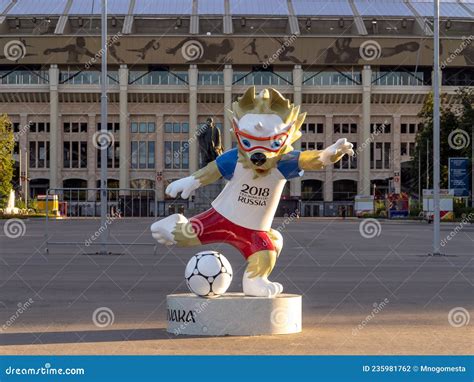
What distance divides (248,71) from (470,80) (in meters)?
21.7

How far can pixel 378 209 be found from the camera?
8419cm

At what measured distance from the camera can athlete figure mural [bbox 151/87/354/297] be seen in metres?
9.66

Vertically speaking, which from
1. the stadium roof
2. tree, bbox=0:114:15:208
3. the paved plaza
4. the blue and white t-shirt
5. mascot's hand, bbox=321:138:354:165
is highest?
the stadium roof

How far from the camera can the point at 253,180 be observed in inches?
389

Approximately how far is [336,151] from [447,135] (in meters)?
62.2

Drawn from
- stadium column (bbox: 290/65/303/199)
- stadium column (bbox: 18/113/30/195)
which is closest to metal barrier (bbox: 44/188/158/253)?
stadium column (bbox: 18/113/30/195)

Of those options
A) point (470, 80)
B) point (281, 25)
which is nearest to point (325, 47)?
point (281, 25)

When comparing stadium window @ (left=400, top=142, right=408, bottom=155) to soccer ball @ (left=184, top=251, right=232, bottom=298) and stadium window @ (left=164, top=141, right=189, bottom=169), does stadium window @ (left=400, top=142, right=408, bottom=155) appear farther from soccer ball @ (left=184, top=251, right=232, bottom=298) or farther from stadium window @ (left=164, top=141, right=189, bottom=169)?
soccer ball @ (left=184, top=251, right=232, bottom=298)

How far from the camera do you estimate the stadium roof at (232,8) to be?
94875 mm

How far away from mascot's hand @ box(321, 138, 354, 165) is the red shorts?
1.06m

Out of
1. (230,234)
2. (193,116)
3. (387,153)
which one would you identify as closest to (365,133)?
(387,153)

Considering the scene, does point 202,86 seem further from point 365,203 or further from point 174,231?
point 174,231

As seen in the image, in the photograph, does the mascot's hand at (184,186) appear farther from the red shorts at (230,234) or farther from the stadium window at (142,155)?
the stadium window at (142,155)

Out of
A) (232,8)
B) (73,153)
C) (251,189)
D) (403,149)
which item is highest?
(232,8)
